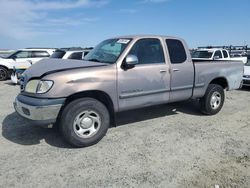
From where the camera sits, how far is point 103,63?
15.7 ft

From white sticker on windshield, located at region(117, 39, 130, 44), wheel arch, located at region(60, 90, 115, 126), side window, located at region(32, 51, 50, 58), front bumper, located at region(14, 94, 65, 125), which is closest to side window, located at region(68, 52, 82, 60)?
side window, located at region(32, 51, 50, 58)

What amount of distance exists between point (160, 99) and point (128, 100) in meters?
0.83

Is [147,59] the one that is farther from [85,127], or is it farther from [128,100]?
[85,127]

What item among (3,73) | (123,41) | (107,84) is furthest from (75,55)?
(107,84)

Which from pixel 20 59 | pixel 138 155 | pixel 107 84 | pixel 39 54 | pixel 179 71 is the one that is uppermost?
pixel 39 54

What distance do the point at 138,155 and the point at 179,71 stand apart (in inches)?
87.9

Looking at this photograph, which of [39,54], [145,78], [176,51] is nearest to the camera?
[145,78]

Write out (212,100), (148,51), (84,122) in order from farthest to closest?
(212,100) < (148,51) < (84,122)

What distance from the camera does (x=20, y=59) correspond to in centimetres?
1404

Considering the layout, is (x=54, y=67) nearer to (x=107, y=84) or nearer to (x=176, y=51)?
(x=107, y=84)

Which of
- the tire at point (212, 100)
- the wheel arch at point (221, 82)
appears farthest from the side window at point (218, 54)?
the tire at point (212, 100)

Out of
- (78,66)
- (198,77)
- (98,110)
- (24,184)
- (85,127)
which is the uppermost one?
(78,66)

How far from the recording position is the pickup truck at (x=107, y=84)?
407 centimetres

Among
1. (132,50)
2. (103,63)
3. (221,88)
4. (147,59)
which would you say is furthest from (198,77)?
(103,63)
